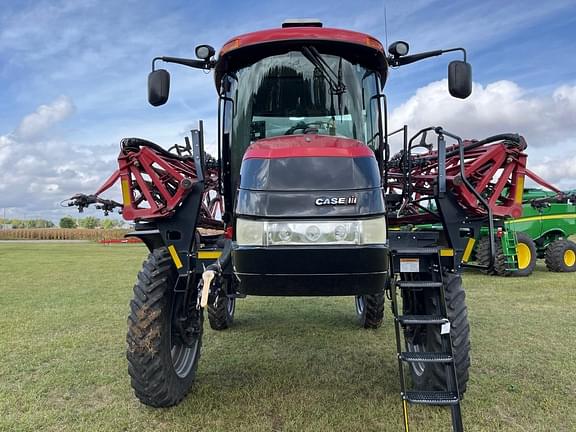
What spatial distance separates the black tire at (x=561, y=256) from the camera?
1270 cm

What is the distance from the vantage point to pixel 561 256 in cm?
1270

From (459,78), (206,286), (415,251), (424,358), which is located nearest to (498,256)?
(459,78)

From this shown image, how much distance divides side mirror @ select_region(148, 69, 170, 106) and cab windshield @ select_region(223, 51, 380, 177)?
18.0 inches

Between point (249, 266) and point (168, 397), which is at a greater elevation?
point (249, 266)

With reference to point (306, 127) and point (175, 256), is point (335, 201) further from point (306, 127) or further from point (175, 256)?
point (175, 256)

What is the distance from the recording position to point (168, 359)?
3.67m

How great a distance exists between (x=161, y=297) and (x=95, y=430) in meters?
1.00

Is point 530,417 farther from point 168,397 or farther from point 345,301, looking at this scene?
point 345,301

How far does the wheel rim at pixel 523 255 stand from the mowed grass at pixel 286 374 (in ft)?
13.8

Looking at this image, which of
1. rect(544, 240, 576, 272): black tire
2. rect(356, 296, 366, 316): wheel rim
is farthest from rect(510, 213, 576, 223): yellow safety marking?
rect(356, 296, 366, 316): wheel rim

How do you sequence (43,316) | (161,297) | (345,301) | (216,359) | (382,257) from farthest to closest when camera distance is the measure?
(345,301) → (43,316) → (216,359) → (161,297) → (382,257)

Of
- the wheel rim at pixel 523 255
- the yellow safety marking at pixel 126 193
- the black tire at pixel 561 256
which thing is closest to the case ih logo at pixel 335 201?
the yellow safety marking at pixel 126 193


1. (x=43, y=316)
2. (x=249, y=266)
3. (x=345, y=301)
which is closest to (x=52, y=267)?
(x=43, y=316)

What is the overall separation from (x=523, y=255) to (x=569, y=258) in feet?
6.19
